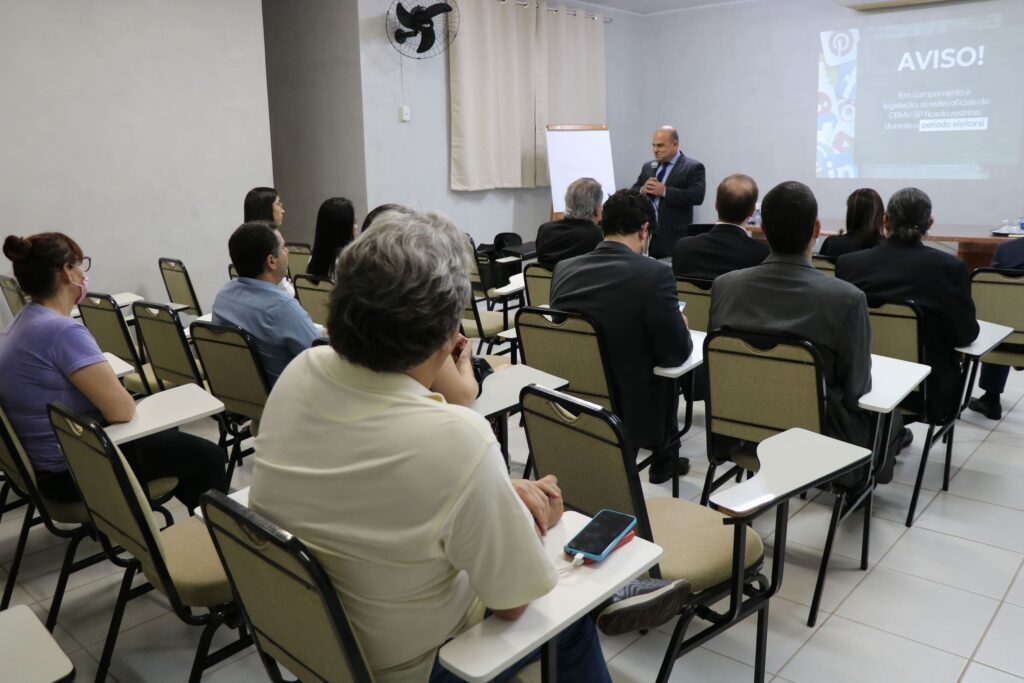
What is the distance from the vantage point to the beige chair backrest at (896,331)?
9.73 ft

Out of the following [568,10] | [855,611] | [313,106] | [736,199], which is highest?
[568,10]

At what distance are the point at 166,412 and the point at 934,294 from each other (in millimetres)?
2753

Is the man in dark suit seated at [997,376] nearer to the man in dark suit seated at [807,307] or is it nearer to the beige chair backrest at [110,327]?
the man in dark suit seated at [807,307]

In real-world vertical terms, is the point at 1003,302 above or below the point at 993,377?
above

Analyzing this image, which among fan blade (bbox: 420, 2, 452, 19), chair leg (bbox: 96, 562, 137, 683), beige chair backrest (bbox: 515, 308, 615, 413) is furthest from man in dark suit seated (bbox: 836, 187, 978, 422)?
fan blade (bbox: 420, 2, 452, 19)

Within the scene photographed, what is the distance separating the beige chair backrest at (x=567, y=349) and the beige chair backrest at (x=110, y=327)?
5.84 ft

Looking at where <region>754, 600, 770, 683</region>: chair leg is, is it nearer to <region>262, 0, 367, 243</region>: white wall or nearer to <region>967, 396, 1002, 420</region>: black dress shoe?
<region>967, 396, 1002, 420</region>: black dress shoe

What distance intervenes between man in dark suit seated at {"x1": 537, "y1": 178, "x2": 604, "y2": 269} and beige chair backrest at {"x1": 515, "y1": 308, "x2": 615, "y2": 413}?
1.33 metres

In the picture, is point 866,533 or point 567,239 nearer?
point 866,533

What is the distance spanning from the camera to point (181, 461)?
2609 mm

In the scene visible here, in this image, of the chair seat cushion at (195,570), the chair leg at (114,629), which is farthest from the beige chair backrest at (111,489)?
the chair leg at (114,629)

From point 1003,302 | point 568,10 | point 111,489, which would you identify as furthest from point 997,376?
point 568,10

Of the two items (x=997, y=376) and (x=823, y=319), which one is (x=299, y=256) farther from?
(x=997, y=376)

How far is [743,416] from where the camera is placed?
8.50 feet
